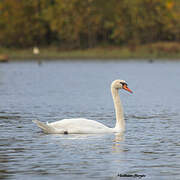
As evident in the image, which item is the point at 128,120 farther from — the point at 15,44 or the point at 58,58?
the point at 15,44

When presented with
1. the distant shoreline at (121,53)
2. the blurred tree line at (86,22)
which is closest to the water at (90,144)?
the distant shoreline at (121,53)

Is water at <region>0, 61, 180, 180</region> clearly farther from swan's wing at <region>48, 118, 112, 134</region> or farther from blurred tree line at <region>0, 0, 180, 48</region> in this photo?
blurred tree line at <region>0, 0, 180, 48</region>

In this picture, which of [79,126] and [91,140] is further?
[79,126]

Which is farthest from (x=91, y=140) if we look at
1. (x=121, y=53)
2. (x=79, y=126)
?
(x=121, y=53)

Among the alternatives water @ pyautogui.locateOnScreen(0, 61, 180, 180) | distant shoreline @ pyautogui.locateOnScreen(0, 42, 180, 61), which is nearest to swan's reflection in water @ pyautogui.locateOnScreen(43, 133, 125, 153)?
water @ pyautogui.locateOnScreen(0, 61, 180, 180)

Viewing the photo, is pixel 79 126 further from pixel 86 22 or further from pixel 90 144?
pixel 86 22

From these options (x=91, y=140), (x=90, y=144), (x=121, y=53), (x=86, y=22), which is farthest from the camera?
(x=86, y=22)

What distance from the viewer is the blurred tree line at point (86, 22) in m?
104

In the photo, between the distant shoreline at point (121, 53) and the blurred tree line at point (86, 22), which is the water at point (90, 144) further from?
the blurred tree line at point (86, 22)

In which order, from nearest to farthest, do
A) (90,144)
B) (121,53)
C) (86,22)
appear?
(90,144) → (121,53) → (86,22)

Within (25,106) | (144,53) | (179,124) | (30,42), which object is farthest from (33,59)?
(179,124)

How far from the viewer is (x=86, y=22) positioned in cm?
10362

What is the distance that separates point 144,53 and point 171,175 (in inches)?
3104

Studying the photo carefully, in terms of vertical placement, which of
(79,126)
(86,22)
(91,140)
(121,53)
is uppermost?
(79,126)
